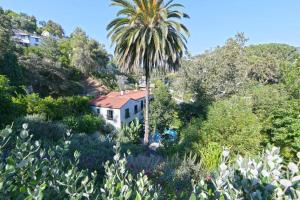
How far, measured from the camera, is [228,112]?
539 inches

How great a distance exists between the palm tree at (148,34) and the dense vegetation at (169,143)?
2468mm

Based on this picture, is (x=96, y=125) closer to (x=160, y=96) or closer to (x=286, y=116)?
(x=160, y=96)

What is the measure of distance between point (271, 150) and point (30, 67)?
3156cm

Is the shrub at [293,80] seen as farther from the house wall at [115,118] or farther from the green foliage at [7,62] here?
the green foliage at [7,62]

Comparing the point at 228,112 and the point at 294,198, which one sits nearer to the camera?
the point at 294,198

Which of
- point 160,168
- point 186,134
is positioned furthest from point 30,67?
point 160,168

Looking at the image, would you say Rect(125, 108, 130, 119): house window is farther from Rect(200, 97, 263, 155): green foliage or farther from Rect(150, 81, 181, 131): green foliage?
Rect(200, 97, 263, 155): green foliage

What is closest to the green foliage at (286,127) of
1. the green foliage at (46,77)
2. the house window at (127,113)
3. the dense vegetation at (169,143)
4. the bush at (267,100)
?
the dense vegetation at (169,143)

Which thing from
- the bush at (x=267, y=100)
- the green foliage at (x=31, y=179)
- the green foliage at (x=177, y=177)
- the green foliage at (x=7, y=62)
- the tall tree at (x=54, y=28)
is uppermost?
the tall tree at (x=54, y=28)

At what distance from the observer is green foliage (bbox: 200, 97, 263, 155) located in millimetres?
12547

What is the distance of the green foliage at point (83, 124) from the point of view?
18.6 meters

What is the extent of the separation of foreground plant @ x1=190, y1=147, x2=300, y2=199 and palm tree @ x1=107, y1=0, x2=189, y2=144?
12.9 m

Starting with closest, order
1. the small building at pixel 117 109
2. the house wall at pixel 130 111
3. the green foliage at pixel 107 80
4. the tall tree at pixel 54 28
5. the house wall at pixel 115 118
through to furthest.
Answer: the house wall at pixel 115 118 < the small building at pixel 117 109 < the house wall at pixel 130 111 < the green foliage at pixel 107 80 < the tall tree at pixel 54 28

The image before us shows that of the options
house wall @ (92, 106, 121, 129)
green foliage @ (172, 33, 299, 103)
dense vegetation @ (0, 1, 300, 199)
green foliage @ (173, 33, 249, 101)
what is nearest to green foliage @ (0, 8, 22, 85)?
dense vegetation @ (0, 1, 300, 199)
